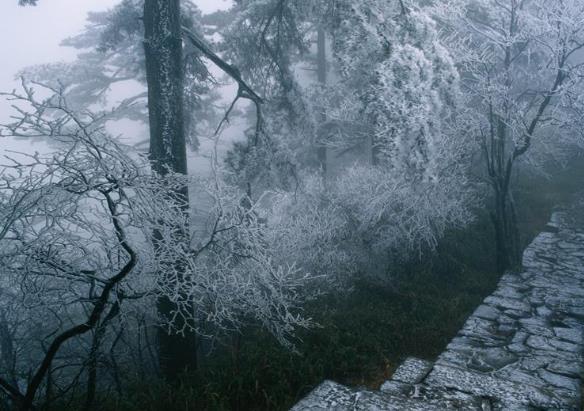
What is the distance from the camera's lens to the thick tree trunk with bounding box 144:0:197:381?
6227 mm

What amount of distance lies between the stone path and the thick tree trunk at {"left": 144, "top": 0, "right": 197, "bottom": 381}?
7.60 feet

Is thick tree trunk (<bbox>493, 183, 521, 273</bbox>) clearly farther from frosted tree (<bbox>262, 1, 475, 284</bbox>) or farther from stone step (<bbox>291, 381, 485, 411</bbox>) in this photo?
stone step (<bbox>291, 381, 485, 411</bbox>)

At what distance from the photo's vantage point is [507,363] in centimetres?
643

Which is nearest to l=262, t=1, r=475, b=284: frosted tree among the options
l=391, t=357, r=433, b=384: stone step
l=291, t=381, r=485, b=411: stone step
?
l=391, t=357, r=433, b=384: stone step

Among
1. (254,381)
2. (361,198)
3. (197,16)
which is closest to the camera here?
(254,381)

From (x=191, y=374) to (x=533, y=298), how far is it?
642 cm

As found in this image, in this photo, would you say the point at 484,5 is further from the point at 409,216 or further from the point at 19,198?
the point at 19,198

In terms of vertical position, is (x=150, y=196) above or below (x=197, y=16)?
below

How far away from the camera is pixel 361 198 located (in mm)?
10914

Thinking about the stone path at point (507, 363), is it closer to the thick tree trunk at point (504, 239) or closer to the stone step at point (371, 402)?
the stone step at point (371, 402)

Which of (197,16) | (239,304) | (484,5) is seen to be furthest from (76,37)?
(239,304)

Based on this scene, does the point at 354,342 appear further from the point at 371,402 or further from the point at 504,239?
the point at 504,239

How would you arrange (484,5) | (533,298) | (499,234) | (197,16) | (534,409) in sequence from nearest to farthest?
(534,409) < (533,298) < (499,234) < (484,5) < (197,16)

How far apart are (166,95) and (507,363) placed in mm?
5837
